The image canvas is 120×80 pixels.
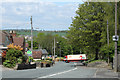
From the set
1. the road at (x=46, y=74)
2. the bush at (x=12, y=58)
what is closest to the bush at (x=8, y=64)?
the bush at (x=12, y=58)

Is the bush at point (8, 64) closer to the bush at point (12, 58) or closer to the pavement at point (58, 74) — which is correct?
the bush at point (12, 58)

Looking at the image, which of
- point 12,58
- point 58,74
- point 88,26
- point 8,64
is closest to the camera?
point 58,74

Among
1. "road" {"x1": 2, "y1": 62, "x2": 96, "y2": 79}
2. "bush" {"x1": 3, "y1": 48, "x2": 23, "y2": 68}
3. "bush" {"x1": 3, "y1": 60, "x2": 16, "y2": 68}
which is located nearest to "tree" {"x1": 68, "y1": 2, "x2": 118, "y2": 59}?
"bush" {"x1": 3, "y1": 48, "x2": 23, "y2": 68}

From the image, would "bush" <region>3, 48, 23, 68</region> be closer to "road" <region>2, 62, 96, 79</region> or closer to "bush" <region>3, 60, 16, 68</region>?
"bush" <region>3, 60, 16, 68</region>

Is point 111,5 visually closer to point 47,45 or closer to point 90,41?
point 90,41

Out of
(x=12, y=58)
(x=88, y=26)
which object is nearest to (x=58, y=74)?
(x=12, y=58)

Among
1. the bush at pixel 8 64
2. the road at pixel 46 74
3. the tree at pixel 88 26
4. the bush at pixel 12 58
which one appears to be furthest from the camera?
the tree at pixel 88 26

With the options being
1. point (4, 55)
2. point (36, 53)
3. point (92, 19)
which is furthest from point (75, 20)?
point (36, 53)

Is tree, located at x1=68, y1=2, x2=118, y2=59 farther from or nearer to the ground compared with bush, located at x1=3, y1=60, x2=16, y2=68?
farther from the ground

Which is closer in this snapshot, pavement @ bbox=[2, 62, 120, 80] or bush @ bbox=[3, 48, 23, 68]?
pavement @ bbox=[2, 62, 120, 80]

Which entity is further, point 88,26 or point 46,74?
→ point 88,26

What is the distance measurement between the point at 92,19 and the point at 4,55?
62.6 ft

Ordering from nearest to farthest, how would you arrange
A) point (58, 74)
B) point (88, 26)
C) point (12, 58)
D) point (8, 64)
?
1. point (58, 74)
2. point (8, 64)
3. point (12, 58)
4. point (88, 26)

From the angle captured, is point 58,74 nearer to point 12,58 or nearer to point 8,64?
point 8,64
